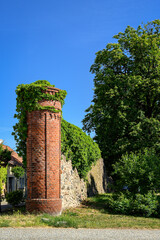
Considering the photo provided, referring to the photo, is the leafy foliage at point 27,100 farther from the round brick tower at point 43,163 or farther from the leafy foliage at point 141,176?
the leafy foliage at point 141,176

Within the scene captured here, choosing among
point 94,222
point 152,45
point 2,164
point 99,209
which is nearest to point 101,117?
point 152,45

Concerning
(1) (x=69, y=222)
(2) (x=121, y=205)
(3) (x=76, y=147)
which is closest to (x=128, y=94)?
(3) (x=76, y=147)

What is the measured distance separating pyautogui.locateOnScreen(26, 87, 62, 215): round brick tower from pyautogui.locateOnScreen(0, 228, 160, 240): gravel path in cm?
354

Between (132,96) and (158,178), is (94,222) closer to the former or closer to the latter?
(158,178)

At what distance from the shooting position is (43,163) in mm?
15328

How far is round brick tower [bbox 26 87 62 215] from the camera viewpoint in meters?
15.1

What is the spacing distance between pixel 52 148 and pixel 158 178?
666 cm

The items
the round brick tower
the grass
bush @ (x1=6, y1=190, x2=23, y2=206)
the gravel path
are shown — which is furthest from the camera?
bush @ (x1=6, y1=190, x2=23, y2=206)

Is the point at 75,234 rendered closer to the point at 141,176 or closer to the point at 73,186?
the point at 141,176

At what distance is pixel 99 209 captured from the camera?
17531 millimetres

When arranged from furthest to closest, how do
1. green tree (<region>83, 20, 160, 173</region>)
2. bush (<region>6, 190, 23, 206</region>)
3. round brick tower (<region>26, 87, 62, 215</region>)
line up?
green tree (<region>83, 20, 160, 173</region>)
bush (<region>6, 190, 23, 206</region>)
round brick tower (<region>26, 87, 62, 215</region>)

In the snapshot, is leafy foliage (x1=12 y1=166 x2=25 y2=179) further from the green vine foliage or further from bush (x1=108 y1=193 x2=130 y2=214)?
bush (x1=108 y1=193 x2=130 y2=214)

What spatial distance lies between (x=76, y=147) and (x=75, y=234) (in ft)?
28.9

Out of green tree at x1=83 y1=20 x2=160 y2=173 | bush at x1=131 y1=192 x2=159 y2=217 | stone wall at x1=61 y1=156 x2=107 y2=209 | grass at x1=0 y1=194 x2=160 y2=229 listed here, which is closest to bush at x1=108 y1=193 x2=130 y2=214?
bush at x1=131 y1=192 x2=159 y2=217
